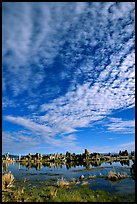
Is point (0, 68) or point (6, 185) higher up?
point (0, 68)

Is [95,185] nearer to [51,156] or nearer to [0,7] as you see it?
[0,7]

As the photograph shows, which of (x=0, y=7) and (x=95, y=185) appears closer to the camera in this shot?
(x=0, y=7)

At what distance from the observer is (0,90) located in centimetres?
906

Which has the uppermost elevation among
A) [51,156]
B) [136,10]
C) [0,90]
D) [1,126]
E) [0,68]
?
[136,10]

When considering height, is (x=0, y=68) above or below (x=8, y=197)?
above

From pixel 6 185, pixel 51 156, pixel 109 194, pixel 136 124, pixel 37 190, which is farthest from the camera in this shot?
pixel 51 156

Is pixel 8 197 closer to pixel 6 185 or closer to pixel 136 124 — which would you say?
pixel 6 185

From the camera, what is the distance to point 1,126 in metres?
9.03

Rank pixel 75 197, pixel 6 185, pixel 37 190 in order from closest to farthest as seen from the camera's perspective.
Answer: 1. pixel 75 197
2. pixel 37 190
3. pixel 6 185

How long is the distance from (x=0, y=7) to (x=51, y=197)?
7.66 m

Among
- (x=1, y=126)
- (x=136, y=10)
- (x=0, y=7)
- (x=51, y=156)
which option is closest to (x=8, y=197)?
(x=1, y=126)

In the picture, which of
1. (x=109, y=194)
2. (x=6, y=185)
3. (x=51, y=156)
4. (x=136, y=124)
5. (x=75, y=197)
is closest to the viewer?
(x=136, y=124)

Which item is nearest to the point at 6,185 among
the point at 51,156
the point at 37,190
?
the point at 37,190

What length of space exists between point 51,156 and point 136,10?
50378 mm
